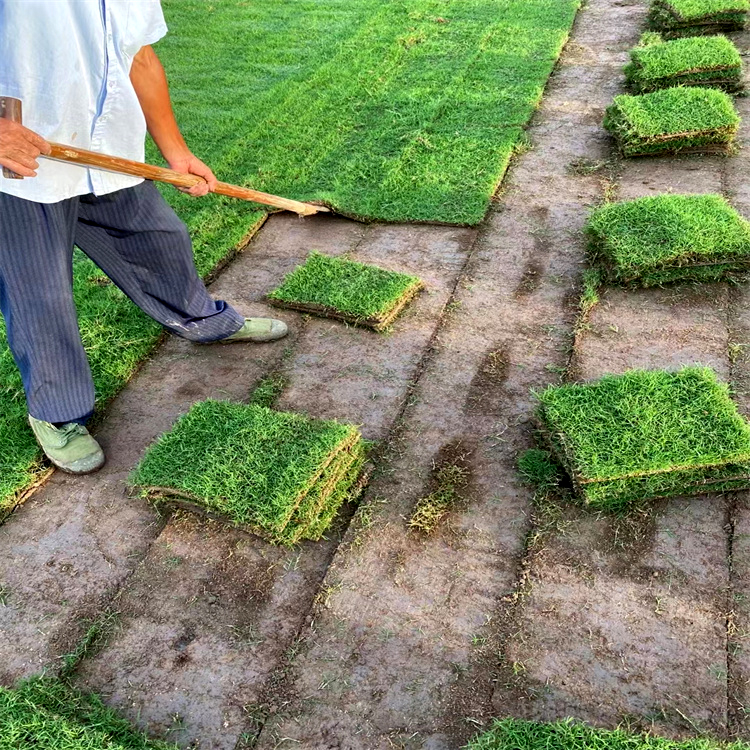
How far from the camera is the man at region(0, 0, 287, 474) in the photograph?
94.3 inches

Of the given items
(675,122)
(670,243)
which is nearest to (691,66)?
(675,122)

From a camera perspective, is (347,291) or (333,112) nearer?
(347,291)

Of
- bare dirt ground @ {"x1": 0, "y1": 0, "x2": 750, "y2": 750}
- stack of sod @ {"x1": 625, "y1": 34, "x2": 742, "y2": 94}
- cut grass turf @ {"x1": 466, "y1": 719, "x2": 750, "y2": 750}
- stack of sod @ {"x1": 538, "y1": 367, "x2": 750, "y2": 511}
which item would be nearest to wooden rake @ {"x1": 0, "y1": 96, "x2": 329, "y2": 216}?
bare dirt ground @ {"x1": 0, "y1": 0, "x2": 750, "y2": 750}

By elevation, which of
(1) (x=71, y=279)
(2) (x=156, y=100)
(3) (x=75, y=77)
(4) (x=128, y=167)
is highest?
(3) (x=75, y=77)

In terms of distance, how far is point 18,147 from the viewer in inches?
91.7

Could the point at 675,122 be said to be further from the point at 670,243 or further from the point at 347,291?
the point at 347,291

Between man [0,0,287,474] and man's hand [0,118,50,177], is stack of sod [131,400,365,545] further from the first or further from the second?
man's hand [0,118,50,177]

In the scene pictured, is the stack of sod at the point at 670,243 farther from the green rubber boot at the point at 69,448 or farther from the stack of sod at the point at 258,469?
the green rubber boot at the point at 69,448

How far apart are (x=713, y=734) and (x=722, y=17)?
21.9 feet

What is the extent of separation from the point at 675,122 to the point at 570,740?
4210 mm

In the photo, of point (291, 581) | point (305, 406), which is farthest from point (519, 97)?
point (291, 581)

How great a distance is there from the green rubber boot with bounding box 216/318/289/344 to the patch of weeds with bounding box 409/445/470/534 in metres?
1.15

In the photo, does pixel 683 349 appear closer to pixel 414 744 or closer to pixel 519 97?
pixel 414 744

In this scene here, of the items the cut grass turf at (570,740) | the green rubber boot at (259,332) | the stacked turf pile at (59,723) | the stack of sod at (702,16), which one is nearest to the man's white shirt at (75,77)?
the green rubber boot at (259,332)
